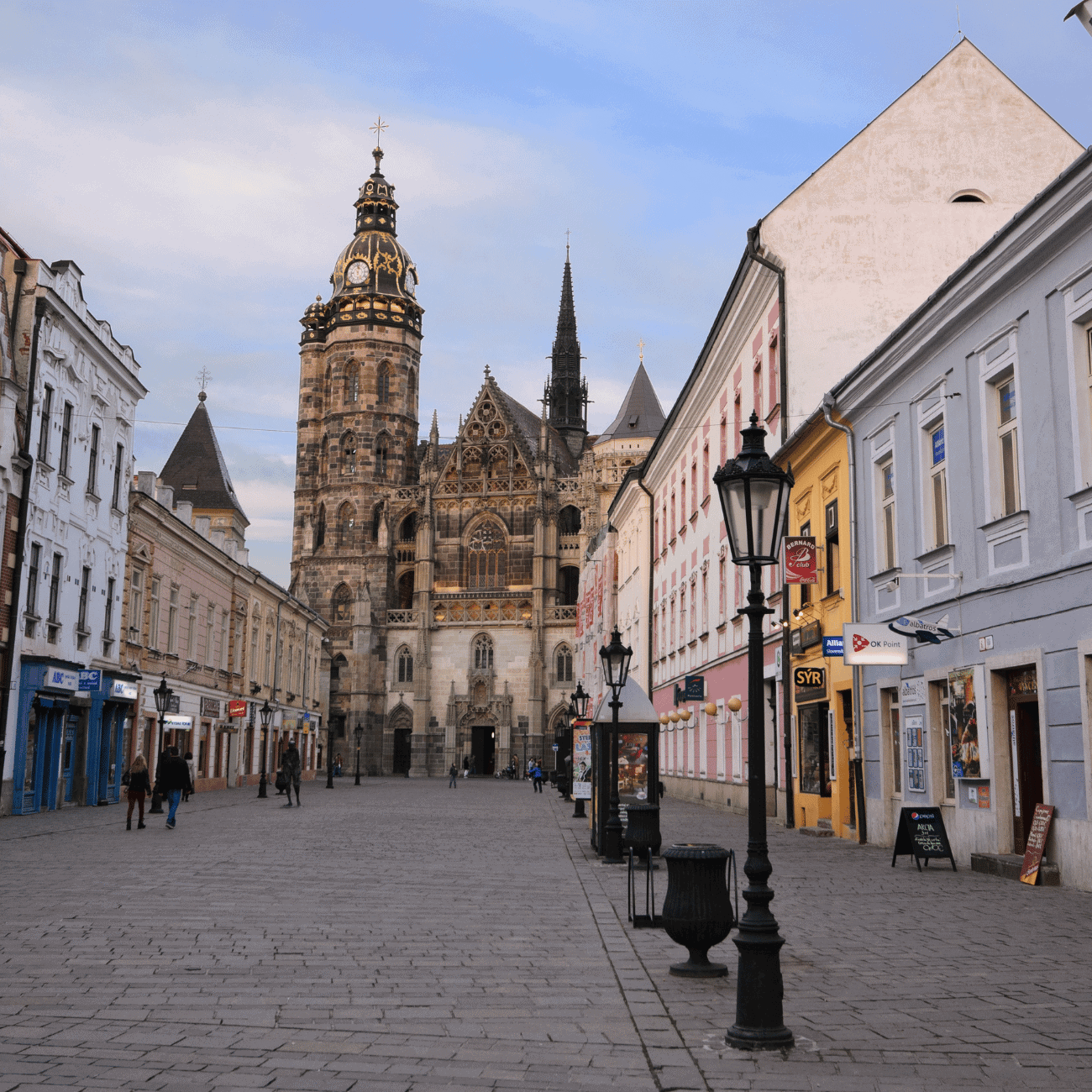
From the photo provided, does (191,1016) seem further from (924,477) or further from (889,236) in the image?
(889,236)

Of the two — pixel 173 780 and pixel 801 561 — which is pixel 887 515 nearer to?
pixel 801 561

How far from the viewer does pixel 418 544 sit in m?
82.4

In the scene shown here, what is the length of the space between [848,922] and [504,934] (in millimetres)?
2920

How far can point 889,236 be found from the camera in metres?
24.6

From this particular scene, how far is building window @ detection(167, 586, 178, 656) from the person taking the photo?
1491 inches

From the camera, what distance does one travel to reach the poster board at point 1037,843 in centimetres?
1275

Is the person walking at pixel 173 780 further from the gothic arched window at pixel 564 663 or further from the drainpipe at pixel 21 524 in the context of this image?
the gothic arched window at pixel 564 663

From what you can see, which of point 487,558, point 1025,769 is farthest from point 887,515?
point 487,558

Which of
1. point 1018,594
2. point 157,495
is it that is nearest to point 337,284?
point 157,495

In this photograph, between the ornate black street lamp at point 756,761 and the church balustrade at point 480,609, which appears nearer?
the ornate black street lamp at point 756,761

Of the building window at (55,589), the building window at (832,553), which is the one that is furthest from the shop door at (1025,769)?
the building window at (55,589)

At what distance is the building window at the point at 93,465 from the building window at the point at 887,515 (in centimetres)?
1969

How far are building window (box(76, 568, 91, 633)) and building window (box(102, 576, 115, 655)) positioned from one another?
1277 mm

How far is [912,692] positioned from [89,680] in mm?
19397
